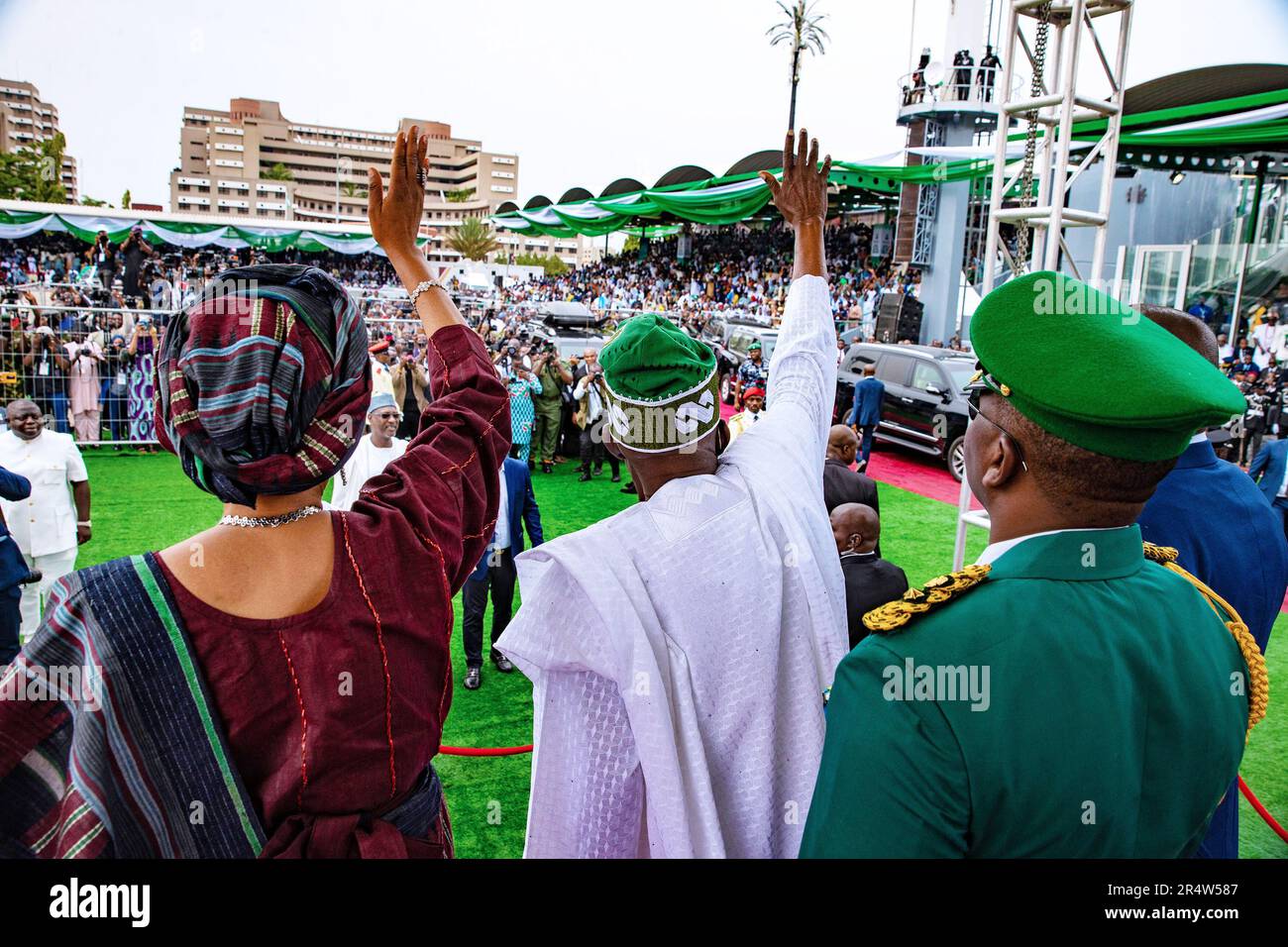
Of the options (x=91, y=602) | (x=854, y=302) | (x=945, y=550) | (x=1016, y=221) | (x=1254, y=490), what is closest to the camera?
(x=91, y=602)

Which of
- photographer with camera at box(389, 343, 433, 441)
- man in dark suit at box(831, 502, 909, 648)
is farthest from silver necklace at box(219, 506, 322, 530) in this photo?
photographer with camera at box(389, 343, 433, 441)

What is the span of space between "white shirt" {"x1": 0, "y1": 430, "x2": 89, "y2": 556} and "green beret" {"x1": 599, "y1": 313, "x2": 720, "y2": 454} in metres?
4.88

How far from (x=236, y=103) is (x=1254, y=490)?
81.0 metres

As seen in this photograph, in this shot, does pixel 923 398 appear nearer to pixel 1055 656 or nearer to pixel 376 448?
pixel 376 448

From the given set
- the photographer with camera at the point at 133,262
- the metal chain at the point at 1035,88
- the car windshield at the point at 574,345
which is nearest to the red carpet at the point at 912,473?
the metal chain at the point at 1035,88

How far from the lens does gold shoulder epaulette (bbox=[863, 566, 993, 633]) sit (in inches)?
43.8

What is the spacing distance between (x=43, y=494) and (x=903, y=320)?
56.3 feet

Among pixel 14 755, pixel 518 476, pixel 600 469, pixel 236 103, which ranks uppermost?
pixel 236 103

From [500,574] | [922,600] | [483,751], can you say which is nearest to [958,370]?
[500,574]

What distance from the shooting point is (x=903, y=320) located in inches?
756

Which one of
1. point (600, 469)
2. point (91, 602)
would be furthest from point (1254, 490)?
point (600, 469)

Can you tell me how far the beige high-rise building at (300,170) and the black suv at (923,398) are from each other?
5247 cm
